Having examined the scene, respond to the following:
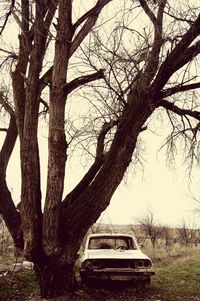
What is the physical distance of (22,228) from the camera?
827 cm

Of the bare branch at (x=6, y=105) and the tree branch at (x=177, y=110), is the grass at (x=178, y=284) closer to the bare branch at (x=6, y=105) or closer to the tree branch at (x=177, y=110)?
the tree branch at (x=177, y=110)

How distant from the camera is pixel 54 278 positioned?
26.3 ft

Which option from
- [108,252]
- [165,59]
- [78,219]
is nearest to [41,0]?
[165,59]

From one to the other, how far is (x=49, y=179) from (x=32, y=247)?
1279 millimetres

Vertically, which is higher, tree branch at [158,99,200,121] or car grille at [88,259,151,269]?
tree branch at [158,99,200,121]

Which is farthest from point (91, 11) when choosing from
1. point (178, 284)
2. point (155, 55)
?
point (178, 284)

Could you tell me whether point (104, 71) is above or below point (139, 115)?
above

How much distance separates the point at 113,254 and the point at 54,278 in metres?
2.04

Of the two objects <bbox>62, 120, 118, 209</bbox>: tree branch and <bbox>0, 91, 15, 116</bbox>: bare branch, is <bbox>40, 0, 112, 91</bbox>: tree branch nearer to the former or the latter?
<bbox>0, 91, 15, 116</bbox>: bare branch

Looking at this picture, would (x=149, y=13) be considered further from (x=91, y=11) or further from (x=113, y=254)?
(x=113, y=254)

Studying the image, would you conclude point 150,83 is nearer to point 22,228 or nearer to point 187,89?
point 187,89

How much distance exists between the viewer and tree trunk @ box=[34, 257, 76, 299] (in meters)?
8.01

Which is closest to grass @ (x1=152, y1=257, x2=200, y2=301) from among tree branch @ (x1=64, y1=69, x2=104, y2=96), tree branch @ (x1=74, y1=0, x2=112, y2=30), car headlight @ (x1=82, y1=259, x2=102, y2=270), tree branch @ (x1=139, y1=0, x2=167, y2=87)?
car headlight @ (x1=82, y1=259, x2=102, y2=270)

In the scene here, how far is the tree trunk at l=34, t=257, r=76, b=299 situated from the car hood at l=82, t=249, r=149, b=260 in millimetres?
1168
